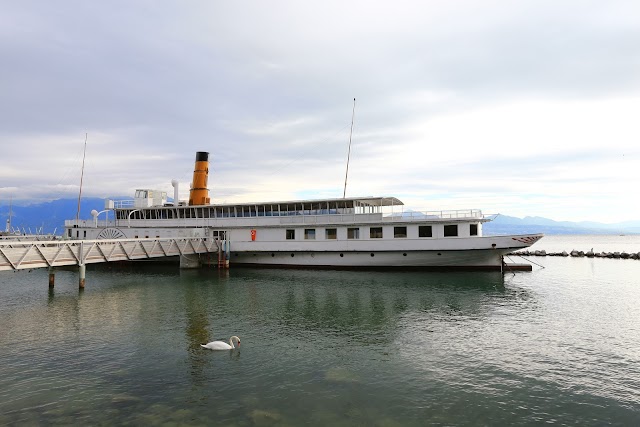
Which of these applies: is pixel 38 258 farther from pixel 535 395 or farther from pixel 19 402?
pixel 535 395

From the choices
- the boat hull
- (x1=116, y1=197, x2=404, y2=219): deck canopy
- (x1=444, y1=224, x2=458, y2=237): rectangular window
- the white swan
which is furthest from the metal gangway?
(x1=444, y1=224, x2=458, y2=237): rectangular window

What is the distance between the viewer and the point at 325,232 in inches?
1594

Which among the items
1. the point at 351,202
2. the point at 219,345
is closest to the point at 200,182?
the point at 351,202

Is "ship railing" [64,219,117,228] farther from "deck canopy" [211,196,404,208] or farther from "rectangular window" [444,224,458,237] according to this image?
"rectangular window" [444,224,458,237]

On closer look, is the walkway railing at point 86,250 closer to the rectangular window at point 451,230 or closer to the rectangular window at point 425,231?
the rectangular window at point 425,231

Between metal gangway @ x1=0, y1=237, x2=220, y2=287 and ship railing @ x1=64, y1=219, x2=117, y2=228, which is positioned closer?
metal gangway @ x1=0, y1=237, x2=220, y2=287

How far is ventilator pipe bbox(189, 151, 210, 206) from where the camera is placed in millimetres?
48750

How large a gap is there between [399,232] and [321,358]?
1020 inches

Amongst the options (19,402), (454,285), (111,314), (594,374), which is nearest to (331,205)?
(454,285)

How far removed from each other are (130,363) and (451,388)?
11.0 meters

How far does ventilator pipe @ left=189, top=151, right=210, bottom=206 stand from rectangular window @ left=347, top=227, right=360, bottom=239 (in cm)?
2032

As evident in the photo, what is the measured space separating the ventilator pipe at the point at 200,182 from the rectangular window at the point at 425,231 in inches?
1082

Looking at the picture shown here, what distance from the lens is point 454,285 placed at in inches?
1185

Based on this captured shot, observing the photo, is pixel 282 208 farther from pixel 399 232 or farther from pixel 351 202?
pixel 399 232
